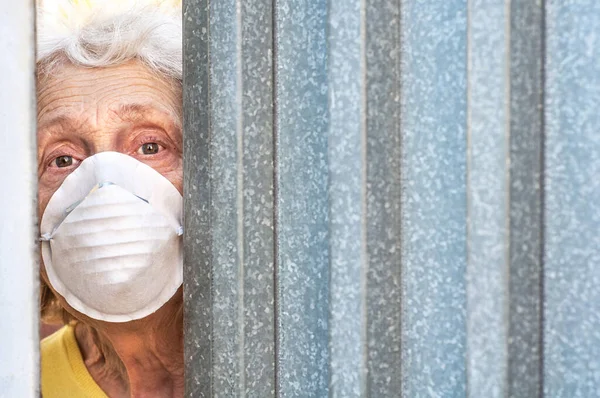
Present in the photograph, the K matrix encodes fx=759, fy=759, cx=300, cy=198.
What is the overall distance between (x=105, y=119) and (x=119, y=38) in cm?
23

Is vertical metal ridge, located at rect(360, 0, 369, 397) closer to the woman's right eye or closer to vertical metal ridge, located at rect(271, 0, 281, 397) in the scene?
vertical metal ridge, located at rect(271, 0, 281, 397)

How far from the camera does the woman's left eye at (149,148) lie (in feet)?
6.26

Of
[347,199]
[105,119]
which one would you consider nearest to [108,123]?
[105,119]

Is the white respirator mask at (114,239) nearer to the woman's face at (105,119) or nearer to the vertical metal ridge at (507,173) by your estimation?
the woman's face at (105,119)

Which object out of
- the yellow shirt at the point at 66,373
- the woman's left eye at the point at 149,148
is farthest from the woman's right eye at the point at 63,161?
the yellow shirt at the point at 66,373

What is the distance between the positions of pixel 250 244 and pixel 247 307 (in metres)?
0.10

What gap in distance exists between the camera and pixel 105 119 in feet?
6.18

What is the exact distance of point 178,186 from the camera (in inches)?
71.1

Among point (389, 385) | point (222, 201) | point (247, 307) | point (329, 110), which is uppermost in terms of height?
point (329, 110)

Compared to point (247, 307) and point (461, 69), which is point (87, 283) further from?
point (461, 69)

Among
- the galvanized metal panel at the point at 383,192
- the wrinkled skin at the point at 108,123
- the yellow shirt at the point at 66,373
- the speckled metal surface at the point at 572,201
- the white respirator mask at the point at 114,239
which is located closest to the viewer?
the speckled metal surface at the point at 572,201

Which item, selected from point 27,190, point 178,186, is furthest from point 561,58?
point 178,186

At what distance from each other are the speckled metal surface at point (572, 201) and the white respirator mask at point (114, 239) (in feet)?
2.64

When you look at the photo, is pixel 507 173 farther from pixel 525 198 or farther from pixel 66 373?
pixel 66 373
